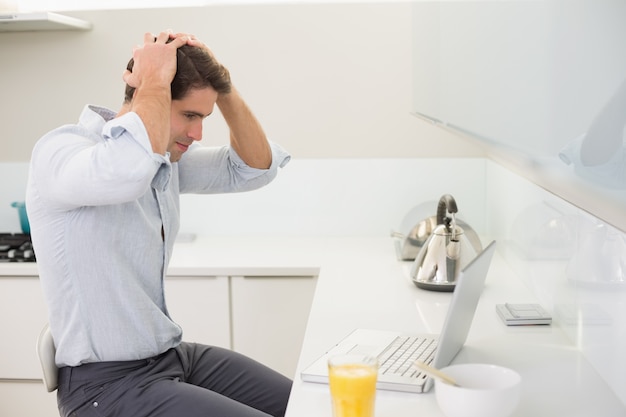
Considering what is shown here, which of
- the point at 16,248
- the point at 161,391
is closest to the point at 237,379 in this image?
the point at 161,391

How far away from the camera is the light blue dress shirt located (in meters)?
1.71

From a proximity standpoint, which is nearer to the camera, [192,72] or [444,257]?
[192,72]

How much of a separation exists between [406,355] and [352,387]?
413mm

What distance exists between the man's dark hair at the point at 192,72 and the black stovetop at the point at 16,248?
133 cm

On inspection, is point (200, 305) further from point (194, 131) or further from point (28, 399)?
point (194, 131)

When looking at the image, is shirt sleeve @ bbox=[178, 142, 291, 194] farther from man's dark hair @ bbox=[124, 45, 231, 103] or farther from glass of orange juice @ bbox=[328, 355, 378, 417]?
glass of orange juice @ bbox=[328, 355, 378, 417]

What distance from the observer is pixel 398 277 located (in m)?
2.65

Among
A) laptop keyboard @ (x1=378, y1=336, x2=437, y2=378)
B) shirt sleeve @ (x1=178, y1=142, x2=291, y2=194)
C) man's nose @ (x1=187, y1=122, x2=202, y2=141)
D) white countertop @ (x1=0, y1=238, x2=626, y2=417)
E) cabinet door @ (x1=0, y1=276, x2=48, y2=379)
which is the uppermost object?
man's nose @ (x1=187, y1=122, x2=202, y2=141)

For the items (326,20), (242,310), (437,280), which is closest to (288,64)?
(326,20)

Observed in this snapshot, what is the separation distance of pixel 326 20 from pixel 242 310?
→ 130cm

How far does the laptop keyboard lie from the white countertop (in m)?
0.07

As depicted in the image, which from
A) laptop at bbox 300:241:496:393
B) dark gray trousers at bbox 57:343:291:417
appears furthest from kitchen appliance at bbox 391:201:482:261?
dark gray trousers at bbox 57:343:291:417

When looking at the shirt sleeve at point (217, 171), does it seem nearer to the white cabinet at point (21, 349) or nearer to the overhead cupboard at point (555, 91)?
the overhead cupboard at point (555, 91)

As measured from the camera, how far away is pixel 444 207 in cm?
263
